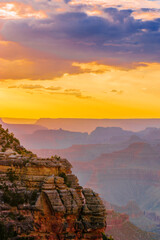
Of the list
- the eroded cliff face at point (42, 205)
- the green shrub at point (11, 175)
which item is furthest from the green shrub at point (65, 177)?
the green shrub at point (11, 175)

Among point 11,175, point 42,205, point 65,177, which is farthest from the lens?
point 65,177

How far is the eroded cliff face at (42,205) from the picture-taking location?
37.7 m

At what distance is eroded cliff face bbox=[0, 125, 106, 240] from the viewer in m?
37.7

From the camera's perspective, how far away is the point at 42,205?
38438mm

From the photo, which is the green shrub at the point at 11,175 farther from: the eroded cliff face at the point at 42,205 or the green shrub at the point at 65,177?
the green shrub at the point at 65,177

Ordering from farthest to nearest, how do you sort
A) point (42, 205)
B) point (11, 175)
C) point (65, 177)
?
point (65, 177) → point (11, 175) → point (42, 205)

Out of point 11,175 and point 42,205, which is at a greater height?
point 11,175

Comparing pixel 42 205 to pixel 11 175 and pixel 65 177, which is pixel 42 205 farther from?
pixel 65 177

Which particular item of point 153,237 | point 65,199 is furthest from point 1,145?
point 153,237

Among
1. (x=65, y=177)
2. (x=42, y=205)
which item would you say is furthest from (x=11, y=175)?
(x=65, y=177)

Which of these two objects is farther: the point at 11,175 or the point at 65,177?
the point at 65,177

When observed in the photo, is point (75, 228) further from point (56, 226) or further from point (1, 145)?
point (1, 145)

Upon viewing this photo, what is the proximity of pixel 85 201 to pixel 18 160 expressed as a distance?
22.5 feet

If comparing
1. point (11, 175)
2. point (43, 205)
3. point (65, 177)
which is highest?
point (11, 175)
